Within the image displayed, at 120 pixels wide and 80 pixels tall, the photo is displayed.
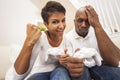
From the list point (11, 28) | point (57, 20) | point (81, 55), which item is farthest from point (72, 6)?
point (81, 55)

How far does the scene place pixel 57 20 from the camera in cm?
116

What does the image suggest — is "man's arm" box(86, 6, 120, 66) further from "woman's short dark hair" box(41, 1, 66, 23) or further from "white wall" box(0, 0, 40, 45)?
"white wall" box(0, 0, 40, 45)

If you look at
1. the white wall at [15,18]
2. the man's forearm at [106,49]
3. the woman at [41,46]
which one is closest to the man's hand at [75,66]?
the woman at [41,46]

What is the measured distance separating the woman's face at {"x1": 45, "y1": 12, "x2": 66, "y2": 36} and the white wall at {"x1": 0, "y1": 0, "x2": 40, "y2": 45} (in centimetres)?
105

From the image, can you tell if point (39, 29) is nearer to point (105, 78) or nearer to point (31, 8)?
point (105, 78)

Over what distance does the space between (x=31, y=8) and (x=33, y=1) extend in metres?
0.08

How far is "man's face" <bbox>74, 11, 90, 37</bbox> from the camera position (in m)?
1.27

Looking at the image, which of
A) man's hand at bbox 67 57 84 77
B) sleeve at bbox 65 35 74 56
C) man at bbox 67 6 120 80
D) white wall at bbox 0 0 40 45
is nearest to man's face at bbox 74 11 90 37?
man at bbox 67 6 120 80

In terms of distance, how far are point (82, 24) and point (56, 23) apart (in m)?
0.19

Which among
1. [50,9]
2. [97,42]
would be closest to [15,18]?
[50,9]

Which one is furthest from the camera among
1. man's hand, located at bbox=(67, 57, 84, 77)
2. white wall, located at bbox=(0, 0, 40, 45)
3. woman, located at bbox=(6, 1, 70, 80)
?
white wall, located at bbox=(0, 0, 40, 45)

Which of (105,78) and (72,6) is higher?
(72,6)

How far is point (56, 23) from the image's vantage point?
1159 millimetres

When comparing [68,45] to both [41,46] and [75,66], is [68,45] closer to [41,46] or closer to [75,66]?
[41,46]
